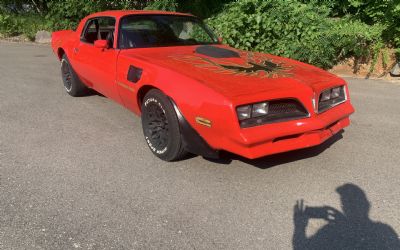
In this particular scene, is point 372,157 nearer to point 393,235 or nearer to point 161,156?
point 393,235

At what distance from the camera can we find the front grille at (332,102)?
11.2 ft

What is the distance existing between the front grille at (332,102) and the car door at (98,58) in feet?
7.44

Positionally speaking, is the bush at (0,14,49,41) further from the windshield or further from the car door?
the windshield

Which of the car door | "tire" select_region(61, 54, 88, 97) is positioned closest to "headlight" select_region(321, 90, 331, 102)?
the car door

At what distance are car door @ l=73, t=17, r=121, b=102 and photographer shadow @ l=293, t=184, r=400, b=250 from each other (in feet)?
8.49

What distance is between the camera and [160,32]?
15.0 ft

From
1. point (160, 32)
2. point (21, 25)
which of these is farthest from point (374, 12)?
point (21, 25)

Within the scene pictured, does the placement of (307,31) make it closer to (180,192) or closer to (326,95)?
(326,95)

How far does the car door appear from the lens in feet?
14.4

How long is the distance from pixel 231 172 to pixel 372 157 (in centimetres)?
153

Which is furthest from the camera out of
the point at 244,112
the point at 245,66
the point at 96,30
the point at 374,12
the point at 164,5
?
the point at 164,5

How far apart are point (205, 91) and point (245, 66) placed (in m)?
0.88

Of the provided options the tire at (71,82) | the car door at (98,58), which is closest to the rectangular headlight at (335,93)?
the car door at (98,58)

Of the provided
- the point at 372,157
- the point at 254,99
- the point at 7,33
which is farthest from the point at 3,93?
the point at 7,33
